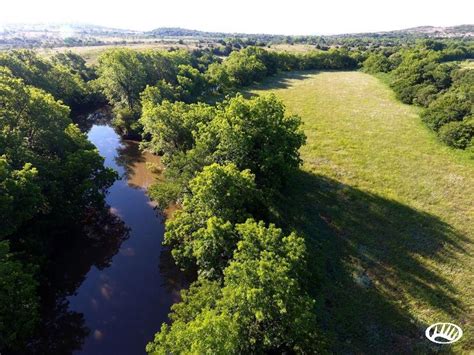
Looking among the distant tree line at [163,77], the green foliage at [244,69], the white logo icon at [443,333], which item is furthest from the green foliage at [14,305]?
the green foliage at [244,69]

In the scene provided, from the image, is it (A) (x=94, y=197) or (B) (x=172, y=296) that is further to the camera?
(A) (x=94, y=197)

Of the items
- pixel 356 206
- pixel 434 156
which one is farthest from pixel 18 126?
pixel 434 156

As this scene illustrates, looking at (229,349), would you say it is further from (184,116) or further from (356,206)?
(184,116)

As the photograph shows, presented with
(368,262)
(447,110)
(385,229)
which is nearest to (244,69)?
(447,110)

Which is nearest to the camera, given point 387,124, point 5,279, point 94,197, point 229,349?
point 229,349

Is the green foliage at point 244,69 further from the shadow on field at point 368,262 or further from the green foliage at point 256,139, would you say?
the shadow on field at point 368,262
